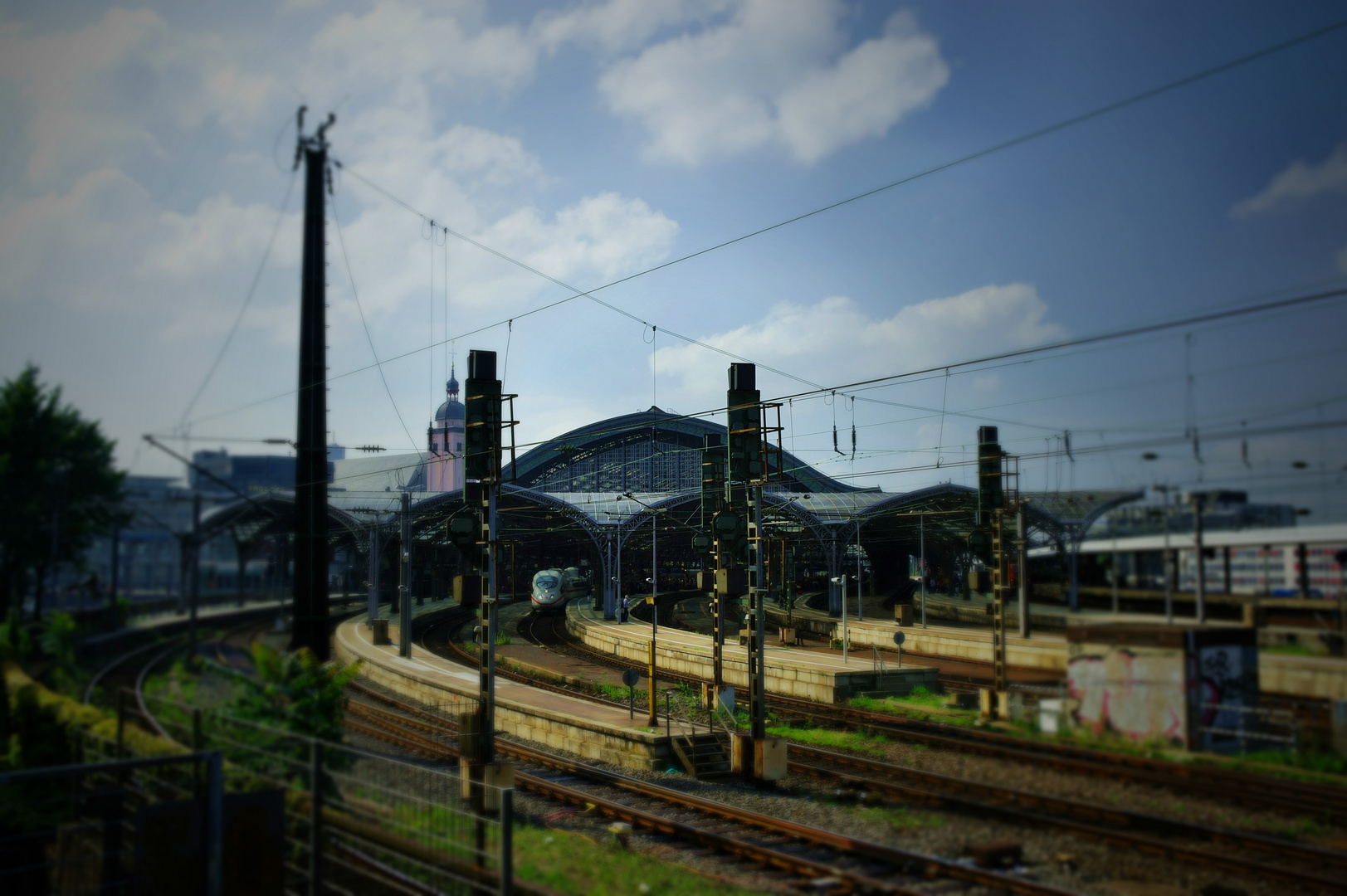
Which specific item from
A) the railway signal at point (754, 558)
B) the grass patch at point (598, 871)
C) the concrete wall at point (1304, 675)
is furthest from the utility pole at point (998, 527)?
the railway signal at point (754, 558)

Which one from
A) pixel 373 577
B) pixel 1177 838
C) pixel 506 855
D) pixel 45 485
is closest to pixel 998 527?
pixel 1177 838

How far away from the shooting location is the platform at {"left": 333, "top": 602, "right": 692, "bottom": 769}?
1917cm

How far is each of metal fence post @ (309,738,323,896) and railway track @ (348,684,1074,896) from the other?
3850 mm

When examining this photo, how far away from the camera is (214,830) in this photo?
9.23 m

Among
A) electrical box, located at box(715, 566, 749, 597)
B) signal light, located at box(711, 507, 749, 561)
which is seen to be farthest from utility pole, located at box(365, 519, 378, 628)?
electrical box, located at box(715, 566, 749, 597)

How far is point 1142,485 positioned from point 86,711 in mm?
13007

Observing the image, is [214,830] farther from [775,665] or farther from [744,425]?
[775,665]

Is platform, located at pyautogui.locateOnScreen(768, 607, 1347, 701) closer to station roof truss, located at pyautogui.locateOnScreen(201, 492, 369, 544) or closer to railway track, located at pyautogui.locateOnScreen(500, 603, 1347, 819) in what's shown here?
railway track, located at pyautogui.locateOnScreen(500, 603, 1347, 819)

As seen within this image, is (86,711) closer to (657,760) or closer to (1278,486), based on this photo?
(657,760)

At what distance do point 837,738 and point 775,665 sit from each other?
8.48 m

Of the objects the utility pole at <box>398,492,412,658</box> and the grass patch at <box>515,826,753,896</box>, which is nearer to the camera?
the grass patch at <box>515,826,753,896</box>

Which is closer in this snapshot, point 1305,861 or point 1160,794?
point 1160,794

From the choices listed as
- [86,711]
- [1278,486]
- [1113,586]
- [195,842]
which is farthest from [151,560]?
[1278,486]

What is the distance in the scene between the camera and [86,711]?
11.3m
